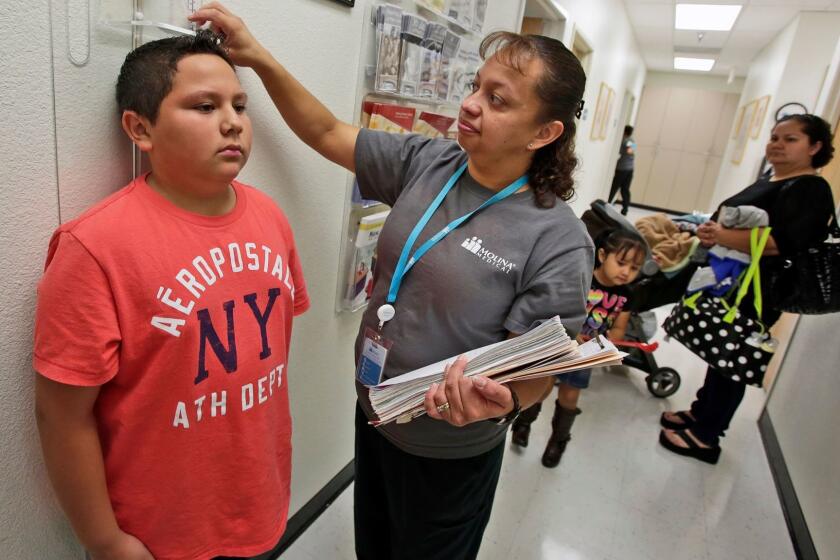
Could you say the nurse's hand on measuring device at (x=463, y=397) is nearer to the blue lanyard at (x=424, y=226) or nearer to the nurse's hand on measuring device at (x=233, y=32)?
the blue lanyard at (x=424, y=226)

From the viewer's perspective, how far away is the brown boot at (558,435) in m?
2.14

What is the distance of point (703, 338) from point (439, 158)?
1.63 meters

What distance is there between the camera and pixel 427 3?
4.67 feet

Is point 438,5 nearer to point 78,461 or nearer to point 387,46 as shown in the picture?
point 387,46

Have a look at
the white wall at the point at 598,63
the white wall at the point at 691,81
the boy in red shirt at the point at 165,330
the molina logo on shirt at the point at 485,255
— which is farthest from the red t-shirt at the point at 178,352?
the white wall at the point at 691,81

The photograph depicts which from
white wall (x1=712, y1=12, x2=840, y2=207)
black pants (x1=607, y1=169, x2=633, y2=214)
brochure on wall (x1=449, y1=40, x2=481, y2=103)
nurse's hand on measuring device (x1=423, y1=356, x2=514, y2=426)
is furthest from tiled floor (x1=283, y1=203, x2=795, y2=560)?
black pants (x1=607, y1=169, x2=633, y2=214)

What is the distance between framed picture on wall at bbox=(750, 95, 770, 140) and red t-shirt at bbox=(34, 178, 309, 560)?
645 cm

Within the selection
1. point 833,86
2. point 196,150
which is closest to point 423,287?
point 196,150

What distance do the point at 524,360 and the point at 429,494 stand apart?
0.52 m

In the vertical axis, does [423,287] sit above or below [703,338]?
above

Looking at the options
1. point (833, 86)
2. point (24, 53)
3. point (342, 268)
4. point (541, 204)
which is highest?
point (833, 86)

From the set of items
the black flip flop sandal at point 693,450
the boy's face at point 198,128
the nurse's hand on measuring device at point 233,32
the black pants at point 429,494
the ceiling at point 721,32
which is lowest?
the black flip flop sandal at point 693,450

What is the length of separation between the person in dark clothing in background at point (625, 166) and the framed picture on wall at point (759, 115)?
1.94 metres

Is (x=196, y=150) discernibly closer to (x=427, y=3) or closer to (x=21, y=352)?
(x=21, y=352)
